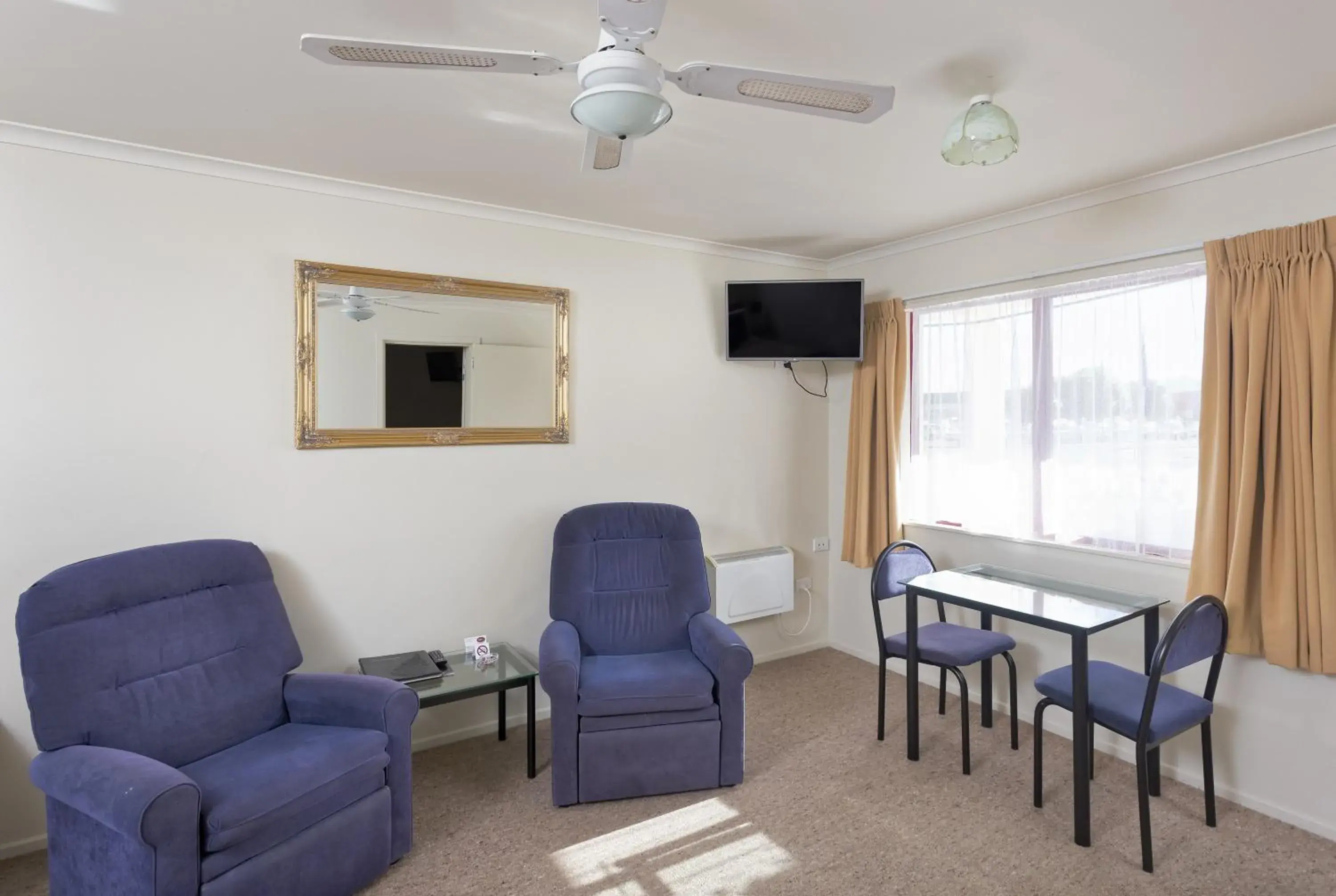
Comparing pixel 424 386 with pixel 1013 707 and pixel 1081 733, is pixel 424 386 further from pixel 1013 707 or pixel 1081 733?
pixel 1013 707

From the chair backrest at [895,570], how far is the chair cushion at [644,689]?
1.04 m

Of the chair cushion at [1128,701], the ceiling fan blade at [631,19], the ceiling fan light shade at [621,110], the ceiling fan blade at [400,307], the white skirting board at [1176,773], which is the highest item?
the ceiling fan blade at [631,19]

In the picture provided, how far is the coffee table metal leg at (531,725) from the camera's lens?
2.89m

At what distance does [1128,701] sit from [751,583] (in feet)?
6.60

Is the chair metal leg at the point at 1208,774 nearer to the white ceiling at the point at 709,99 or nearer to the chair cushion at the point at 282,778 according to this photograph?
the white ceiling at the point at 709,99

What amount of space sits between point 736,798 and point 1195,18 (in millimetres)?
2911

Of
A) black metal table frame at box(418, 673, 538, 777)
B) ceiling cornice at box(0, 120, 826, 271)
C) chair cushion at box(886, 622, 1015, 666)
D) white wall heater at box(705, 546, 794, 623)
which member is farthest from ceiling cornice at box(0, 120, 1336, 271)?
black metal table frame at box(418, 673, 538, 777)

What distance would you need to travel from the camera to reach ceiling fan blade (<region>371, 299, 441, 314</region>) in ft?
10.2

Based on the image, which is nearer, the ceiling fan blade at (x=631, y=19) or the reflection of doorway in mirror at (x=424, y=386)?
the ceiling fan blade at (x=631, y=19)

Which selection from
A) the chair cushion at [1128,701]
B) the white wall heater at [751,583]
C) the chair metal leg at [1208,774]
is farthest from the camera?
the white wall heater at [751,583]

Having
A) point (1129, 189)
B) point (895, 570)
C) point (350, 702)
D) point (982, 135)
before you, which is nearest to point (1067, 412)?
point (1129, 189)

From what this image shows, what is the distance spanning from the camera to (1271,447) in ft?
8.56

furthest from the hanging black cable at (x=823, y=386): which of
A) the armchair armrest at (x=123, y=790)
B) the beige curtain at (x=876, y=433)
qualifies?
the armchair armrest at (x=123, y=790)

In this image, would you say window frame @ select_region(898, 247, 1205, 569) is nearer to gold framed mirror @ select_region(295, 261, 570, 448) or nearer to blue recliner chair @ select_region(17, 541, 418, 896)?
gold framed mirror @ select_region(295, 261, 570, 448)
